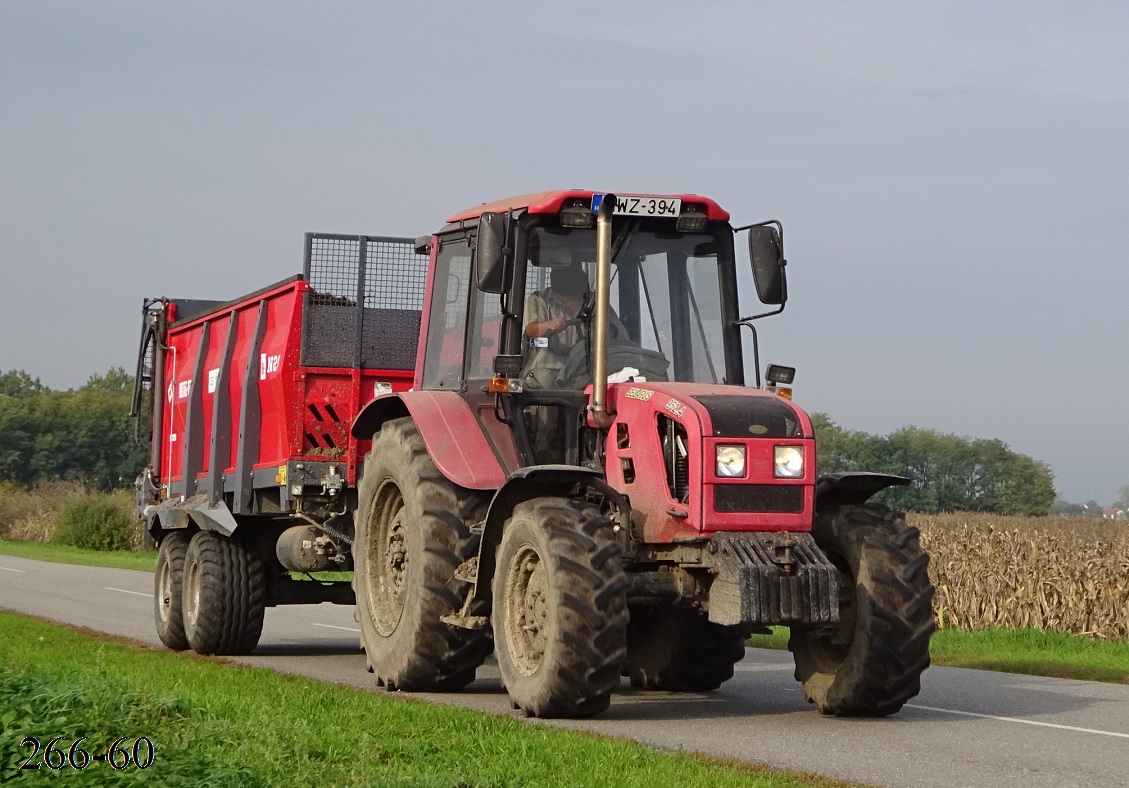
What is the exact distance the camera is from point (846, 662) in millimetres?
10297

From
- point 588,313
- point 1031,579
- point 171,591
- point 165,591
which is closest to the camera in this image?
point 588,313

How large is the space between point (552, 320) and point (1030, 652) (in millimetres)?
9017

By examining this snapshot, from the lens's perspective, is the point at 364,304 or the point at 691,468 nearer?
the point at 691,468

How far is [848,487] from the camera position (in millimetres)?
10914

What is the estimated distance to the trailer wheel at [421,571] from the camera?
36.6 feet

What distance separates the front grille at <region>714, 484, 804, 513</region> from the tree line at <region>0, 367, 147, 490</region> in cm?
9846

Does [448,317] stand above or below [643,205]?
below

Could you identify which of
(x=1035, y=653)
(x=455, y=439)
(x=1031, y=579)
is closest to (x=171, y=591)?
(x=455, y=439)

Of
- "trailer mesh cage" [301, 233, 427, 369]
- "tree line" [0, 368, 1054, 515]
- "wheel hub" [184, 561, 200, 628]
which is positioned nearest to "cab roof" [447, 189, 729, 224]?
"trailer mesh cage" [301, 233, 427, 369]

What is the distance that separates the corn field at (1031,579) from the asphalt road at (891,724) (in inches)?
209

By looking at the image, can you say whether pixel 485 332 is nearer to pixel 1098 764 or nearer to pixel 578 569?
pixel 578 569

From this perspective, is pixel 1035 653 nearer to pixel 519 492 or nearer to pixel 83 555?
pixel 519 492

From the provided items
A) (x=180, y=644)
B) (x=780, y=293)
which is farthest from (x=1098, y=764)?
(x=180, y=644)

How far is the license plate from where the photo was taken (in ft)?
36.6
